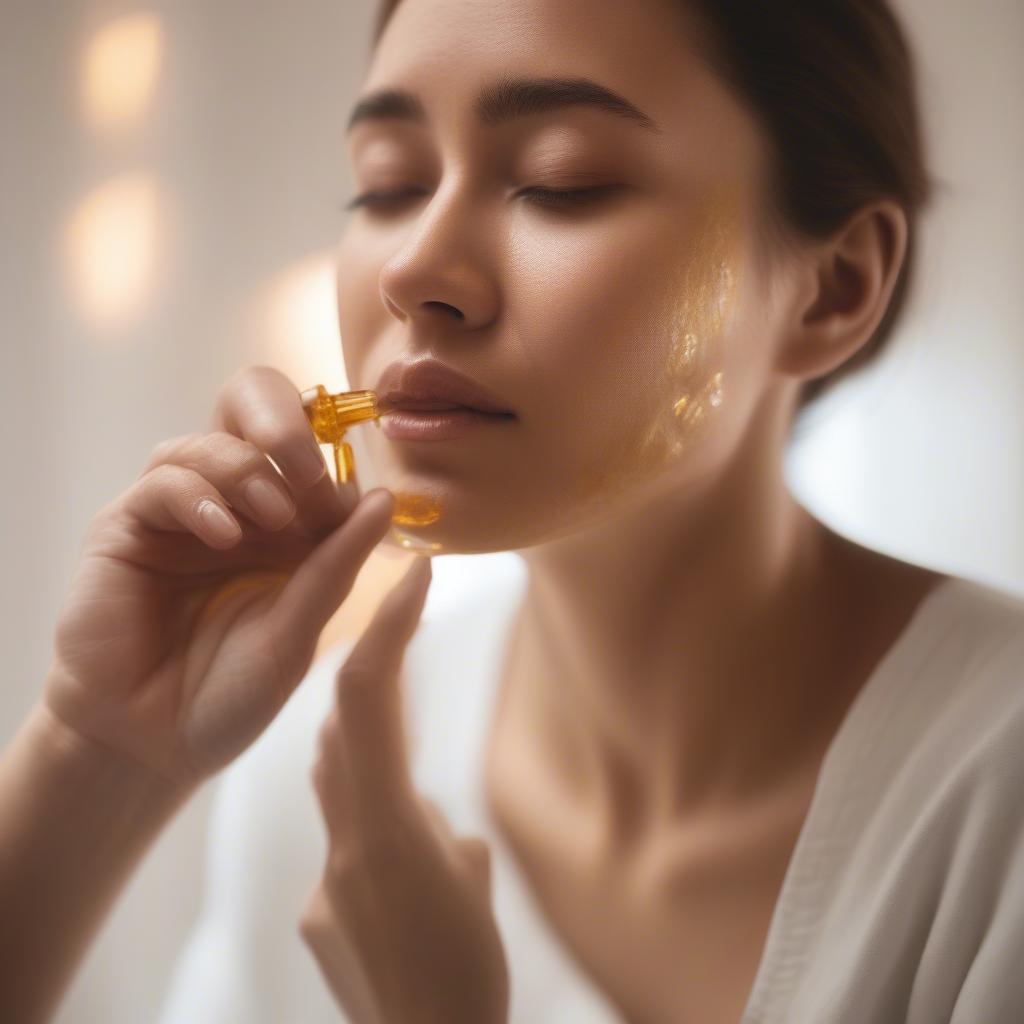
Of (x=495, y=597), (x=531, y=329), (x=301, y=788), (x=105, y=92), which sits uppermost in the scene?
(x=105, y=92)

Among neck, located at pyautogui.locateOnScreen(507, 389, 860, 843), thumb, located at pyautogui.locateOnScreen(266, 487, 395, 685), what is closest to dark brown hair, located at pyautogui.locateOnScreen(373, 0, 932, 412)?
neck, located at pyautogui.locateOnScreen(507, 389, 860, 843)

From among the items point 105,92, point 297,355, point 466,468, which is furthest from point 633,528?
point 105,92

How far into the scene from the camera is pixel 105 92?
Answer: 0.80m

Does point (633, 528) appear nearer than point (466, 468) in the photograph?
No

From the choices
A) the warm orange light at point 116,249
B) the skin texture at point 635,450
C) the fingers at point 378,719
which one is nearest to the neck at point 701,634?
the skin texture at point 635,450

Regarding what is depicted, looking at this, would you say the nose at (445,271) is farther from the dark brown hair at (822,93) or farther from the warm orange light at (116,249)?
the warm orange light at (116,249)

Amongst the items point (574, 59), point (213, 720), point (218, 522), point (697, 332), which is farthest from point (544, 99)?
point (213, 720)

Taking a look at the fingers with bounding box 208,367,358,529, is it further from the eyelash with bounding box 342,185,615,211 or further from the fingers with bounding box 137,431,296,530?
the eyelash with bounding box 342,185,615,211

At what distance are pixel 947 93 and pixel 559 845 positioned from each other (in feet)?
1.72

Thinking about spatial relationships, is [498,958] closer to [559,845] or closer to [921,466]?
[559,845]

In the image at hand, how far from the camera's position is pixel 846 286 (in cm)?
64

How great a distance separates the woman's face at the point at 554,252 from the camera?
540mm

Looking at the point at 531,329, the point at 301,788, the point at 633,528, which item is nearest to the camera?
the point at 531,329

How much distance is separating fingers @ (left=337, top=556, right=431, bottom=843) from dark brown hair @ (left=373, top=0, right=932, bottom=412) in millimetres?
303
